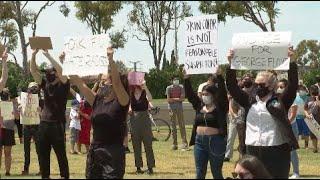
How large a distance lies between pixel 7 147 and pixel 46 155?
3241mm

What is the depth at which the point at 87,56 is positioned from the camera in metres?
7.34

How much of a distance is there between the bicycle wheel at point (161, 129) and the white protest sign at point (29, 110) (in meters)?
7.98

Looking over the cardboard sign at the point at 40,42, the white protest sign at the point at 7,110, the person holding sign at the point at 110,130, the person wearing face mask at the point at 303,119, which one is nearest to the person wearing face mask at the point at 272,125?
the person holding sign at the point at 110,130

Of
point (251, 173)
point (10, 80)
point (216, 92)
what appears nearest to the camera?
point (251, 173)

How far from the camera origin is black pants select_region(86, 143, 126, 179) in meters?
6.67

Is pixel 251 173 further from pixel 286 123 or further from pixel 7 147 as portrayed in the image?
pixel 7 147

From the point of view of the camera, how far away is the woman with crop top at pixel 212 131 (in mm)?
8219

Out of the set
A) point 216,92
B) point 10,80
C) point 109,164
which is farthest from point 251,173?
point 10,80

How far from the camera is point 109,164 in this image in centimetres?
671

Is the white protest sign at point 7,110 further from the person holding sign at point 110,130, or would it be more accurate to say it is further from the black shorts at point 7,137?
the person holding sign at point 110,130

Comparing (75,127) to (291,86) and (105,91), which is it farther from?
(291,86)

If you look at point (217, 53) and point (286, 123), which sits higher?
point (217, 53)

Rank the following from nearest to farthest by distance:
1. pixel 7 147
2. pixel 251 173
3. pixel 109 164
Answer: pixel 251 173, pixel 109 164, pixel 7 147

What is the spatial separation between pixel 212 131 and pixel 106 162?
6.41 ft
